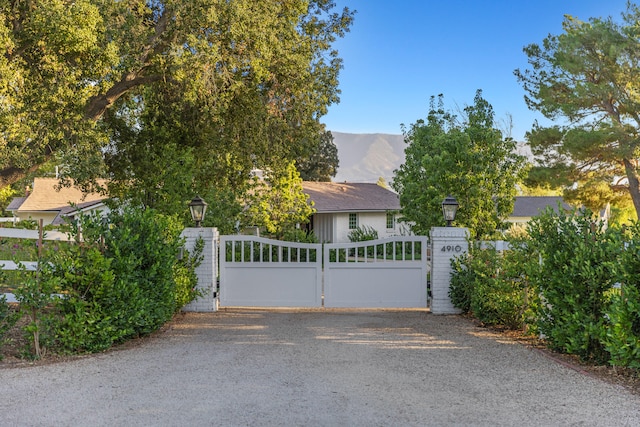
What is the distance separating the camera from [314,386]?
17.9 ft

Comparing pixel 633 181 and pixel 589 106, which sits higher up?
pixel 589 106

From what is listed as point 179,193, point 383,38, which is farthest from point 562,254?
point 383,38

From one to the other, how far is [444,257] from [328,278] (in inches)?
89.6

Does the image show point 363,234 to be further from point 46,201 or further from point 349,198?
point 46,201

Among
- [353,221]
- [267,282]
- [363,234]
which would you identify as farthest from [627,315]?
[353,221]

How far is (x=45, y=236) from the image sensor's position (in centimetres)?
773

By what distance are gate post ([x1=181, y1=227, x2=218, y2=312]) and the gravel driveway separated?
252cm

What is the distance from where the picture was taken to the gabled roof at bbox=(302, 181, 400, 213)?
1155 inches

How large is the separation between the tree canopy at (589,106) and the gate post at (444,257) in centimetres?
1309

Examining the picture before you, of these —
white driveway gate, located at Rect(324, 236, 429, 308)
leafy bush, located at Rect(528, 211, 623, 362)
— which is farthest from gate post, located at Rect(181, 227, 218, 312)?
leafy bush, located at Rect(528, 211, 623, 362)

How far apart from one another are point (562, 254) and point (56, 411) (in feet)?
18.6

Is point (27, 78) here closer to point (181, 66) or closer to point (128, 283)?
point (181, 66)

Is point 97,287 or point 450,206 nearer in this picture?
point 97,287

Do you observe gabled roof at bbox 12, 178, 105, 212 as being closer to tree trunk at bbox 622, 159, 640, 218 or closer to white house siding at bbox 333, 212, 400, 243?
white house siding at bbox 333, 212, 400, 243
